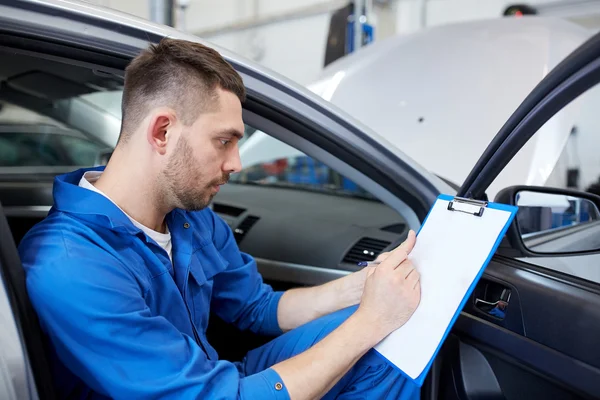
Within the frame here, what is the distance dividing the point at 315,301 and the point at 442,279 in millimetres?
480

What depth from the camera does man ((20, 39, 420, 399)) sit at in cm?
101

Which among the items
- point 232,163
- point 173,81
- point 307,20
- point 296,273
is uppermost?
point 307,20

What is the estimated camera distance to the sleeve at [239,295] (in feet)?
5.23

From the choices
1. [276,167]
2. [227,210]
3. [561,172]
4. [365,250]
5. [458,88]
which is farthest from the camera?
[276,167]

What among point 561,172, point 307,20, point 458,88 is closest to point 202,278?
point 561,172

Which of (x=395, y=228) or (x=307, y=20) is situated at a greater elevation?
(x=307, y=20)

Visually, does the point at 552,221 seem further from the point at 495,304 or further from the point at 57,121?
the point at 57,121

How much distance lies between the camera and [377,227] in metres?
2.04

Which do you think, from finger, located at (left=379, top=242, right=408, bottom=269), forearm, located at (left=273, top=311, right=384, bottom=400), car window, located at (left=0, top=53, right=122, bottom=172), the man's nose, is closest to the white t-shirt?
the man's nose

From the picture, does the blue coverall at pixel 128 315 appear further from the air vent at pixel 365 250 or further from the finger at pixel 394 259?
the air vent at pixel 365 250

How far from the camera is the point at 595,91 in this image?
2594 millimetres

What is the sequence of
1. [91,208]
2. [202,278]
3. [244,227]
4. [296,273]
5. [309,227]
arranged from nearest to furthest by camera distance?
1. [91,208]
2. [202,278]
3. [296,273]
4. [309,227]
5. [244,227]

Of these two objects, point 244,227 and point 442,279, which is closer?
point 442,279

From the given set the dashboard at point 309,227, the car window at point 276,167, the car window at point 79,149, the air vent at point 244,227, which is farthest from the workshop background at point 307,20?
the air vent at point 244,227
